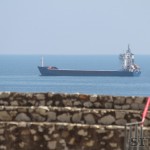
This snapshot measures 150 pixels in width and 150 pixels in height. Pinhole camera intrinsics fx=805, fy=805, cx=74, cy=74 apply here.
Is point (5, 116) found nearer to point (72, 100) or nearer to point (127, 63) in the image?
point (72, 100)

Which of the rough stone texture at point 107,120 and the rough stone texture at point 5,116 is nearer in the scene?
the rough stone texture at point 107,120

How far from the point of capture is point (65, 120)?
1171 cm

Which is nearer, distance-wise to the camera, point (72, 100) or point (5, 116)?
point (5, 116)

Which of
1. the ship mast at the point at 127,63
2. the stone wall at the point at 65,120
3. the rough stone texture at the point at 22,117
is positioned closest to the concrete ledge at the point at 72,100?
the stone wall at the point at 65,120

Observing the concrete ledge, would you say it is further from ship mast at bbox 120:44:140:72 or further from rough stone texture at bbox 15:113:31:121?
ship mast at bbox 120:44:140:72

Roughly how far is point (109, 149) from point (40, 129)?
1.01 metres

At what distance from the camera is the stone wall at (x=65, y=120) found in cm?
1112

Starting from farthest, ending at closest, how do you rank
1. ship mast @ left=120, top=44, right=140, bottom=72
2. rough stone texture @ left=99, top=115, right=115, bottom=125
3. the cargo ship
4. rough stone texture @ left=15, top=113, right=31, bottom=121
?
1. ship mast @ left=120, top=44, right=140, bottom=72
2. the cargo ship
3. rough stone texture @ left=15, top=113, right=31, bottom=121
4. rough stone texture @ left=99, top=115, right=115, bottom=125

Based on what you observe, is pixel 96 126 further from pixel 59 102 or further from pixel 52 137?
pixel 59 102

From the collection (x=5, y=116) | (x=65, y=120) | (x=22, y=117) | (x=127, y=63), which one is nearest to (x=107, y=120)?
(x=65, y=120)

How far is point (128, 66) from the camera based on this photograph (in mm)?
168000

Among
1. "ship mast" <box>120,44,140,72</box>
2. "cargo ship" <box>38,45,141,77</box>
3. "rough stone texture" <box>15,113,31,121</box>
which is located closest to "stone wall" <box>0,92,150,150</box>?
"rough stone texture" <box>15,113,31,121</box>

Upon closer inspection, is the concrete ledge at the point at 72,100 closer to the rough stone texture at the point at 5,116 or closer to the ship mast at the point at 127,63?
the rough stone texture at the point at 5,116

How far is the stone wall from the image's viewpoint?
1112 centimetres
